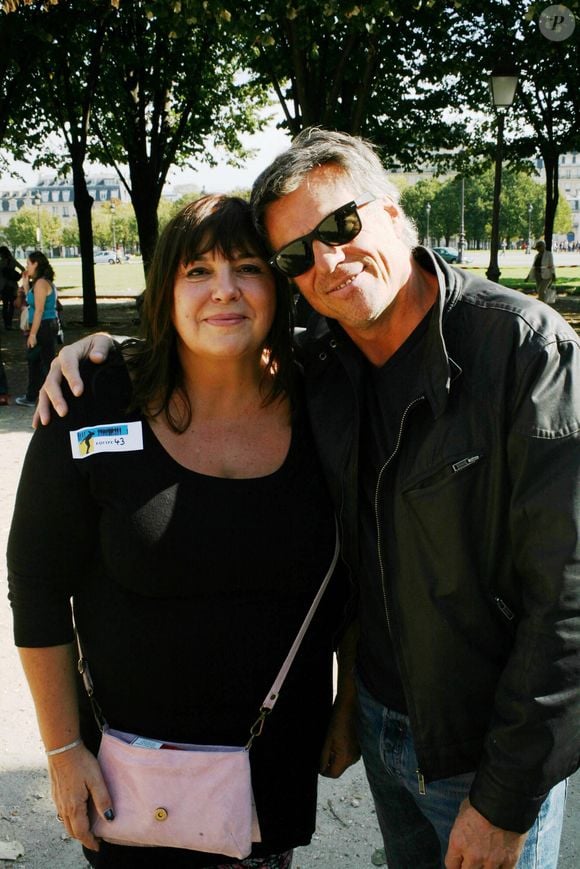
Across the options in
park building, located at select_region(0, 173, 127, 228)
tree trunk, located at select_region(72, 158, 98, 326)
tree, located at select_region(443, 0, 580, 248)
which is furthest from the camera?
park building, located at select_region(0, 173, 127, 228)

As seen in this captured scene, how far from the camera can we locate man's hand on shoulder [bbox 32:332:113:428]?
198 cm

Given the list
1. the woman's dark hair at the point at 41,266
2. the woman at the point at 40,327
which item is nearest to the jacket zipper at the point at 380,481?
the woman at the point at 40,327

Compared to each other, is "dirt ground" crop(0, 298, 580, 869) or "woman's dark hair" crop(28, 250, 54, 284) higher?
"woman's dark hair" crop(28, 250, 54, 284)

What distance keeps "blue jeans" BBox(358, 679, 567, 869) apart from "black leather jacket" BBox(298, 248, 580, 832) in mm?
113

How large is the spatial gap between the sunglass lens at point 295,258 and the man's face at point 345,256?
2cm

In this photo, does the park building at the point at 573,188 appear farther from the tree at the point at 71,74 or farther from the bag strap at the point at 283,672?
the bag strap at the point at 283,672

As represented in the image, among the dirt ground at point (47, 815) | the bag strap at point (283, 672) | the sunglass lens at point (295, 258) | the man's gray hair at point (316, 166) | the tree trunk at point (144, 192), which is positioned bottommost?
the dirt ground at point (47, 815)

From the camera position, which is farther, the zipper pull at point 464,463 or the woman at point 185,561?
the woman at point 185,561

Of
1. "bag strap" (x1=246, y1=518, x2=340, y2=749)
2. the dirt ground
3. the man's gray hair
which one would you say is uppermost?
the man's gray hair

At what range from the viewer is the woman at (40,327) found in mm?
10523

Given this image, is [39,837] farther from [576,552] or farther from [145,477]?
[576,552]

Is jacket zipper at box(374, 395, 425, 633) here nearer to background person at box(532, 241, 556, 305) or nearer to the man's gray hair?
the man's gray hair

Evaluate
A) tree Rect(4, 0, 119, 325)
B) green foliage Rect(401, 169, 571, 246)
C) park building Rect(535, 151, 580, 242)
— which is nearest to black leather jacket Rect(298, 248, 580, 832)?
tree Rect(4, 0, 119, 325)

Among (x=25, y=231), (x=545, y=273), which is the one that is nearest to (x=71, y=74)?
(x=545, y=273)
